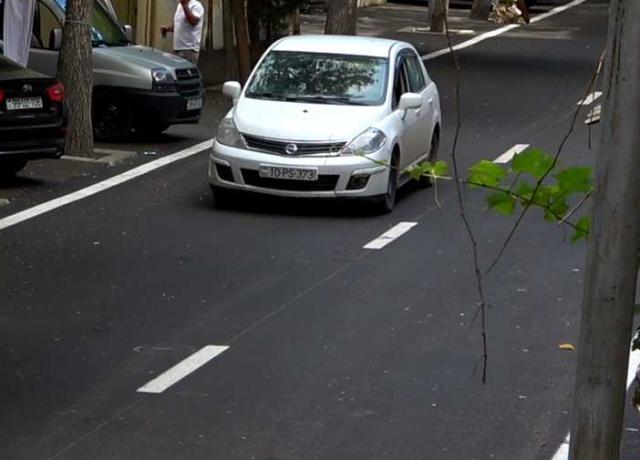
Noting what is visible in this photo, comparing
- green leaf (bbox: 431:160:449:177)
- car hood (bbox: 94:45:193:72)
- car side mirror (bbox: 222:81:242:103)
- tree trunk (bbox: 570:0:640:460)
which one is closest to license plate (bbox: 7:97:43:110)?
car side mirror (bbox: 222:81:242:103)

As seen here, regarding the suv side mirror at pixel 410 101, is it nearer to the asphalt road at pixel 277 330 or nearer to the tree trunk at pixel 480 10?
the asphalt road at pixel 277 330

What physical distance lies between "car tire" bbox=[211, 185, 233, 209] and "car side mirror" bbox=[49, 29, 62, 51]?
4361 mm

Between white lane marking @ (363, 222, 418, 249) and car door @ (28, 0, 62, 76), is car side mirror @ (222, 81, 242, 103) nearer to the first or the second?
white lane marking @ (363, 222, 418, 249)

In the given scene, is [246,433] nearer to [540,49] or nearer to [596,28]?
[540,49]

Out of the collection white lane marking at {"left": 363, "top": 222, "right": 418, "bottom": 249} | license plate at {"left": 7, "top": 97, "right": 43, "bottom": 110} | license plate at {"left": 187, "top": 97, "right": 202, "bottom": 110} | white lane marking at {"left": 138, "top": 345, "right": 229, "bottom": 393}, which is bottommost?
white lane marking at {"left": 363, "top": 222, "right": 418, "bottom": 249}

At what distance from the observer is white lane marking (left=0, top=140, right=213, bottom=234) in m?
16.0

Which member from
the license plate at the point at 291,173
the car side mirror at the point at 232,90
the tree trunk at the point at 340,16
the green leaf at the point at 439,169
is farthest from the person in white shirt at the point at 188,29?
the green leaf at the point at 439,169

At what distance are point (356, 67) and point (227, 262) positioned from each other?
13.7ft

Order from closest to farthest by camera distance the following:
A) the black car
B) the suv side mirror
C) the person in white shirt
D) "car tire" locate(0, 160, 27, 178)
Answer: the suv side mirror < the black car < "car tire" locate(0, 160, 27, 178) < the person in white shirt

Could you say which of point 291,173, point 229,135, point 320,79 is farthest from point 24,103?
point 291,173

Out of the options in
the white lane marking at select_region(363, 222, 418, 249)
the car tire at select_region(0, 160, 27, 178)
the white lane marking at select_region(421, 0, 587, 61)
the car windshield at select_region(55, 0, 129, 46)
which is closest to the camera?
the white lane marking at select_region(363, 222, 418, 249)

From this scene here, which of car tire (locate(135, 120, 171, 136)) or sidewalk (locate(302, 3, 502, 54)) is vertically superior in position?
car tire (locate(135, 120, 171, 136))

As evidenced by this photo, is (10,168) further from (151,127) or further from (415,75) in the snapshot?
(415,75)

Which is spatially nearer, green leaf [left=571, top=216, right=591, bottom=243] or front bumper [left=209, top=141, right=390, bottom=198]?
green leaf [left=571, top=216, right=591, bottom=243]
